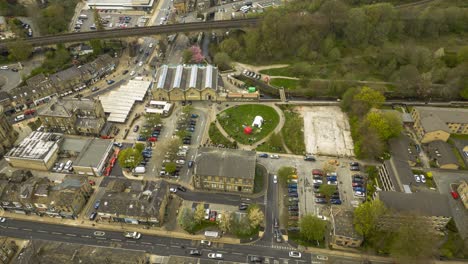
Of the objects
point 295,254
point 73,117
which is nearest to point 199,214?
point 295,254

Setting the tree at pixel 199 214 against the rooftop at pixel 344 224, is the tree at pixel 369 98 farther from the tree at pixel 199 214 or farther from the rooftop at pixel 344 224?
the tree at pixel 199 214

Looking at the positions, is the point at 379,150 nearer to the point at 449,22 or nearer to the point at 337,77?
the point at 337,77

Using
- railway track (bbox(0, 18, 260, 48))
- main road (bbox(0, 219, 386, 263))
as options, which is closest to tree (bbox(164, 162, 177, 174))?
main road (bbox(0, 219, 386, 263))

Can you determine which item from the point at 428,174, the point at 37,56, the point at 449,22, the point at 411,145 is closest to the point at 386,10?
the point at 449,22

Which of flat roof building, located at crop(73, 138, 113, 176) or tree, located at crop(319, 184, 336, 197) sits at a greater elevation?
flat roof building, located at crop(73, 138, 113, 176)

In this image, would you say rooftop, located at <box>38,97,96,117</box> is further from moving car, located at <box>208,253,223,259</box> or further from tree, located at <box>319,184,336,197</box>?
tree, located at <box>319,184,336,197</box>
